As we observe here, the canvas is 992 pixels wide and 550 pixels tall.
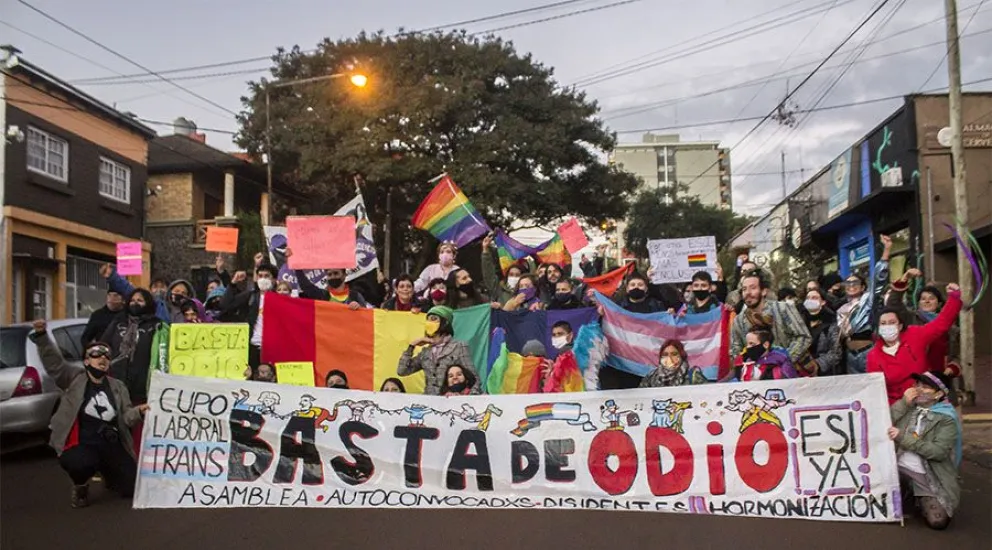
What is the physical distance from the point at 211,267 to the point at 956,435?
24031 mm

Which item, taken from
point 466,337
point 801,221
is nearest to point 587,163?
point 801,221

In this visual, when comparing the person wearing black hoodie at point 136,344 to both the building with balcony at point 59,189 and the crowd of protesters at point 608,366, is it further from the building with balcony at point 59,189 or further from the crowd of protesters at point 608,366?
the building with balcony at point 59,189

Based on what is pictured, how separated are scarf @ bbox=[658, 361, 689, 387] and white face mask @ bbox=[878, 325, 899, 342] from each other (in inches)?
59.0

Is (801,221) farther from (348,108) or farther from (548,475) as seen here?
(548,475)

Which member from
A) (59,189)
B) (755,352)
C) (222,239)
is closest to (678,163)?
(59,189)

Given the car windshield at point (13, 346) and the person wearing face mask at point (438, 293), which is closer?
the car windshield at point (13, 346)

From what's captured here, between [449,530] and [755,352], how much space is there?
2.90 m

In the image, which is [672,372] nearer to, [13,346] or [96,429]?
[96,429]

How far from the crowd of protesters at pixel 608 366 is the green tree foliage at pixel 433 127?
1563cm

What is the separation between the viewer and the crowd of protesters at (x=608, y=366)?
560cm

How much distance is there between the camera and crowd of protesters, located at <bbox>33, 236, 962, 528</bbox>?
5.60 meters

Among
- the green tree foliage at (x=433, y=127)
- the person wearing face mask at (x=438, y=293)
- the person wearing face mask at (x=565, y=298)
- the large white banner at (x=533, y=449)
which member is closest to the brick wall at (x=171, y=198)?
the green tree foliage at (x=433, y=127)

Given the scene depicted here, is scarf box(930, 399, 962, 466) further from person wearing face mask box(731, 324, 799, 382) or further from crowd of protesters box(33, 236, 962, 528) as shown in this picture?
person wearing face mask box(731, 324, 799, 382)

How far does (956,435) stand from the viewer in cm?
540
